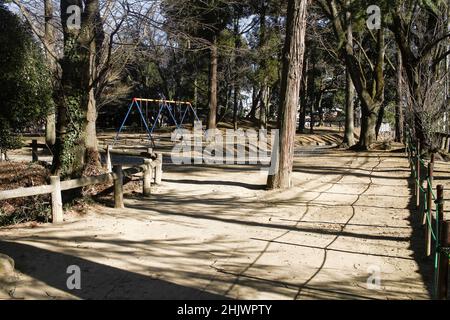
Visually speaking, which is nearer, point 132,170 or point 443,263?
point 443,263

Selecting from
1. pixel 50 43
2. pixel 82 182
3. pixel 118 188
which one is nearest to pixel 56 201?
pixel 82 182

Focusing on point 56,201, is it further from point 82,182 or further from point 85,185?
point 85,185

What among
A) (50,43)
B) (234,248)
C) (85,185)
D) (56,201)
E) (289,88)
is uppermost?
(50,43)

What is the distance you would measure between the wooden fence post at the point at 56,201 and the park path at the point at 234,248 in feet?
0.77

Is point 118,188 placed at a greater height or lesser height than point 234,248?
greater

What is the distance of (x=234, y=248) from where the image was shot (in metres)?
6.52

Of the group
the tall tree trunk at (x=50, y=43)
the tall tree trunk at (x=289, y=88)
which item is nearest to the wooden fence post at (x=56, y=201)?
the tall tree trunk at (x=50, y=43)

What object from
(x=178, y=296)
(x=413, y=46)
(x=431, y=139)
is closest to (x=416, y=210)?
(x=178, y=296)

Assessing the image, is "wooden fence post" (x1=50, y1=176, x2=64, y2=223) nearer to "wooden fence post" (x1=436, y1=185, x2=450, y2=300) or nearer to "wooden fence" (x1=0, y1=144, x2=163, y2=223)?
"wooden fence" (x1=0, y1=144, x2=163, y2=223)

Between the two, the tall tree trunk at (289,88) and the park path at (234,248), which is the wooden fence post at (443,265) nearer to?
the park path at (234,248)

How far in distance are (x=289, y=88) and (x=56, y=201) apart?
6086 millimetres

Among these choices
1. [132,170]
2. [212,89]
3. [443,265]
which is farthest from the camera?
[212,89]
